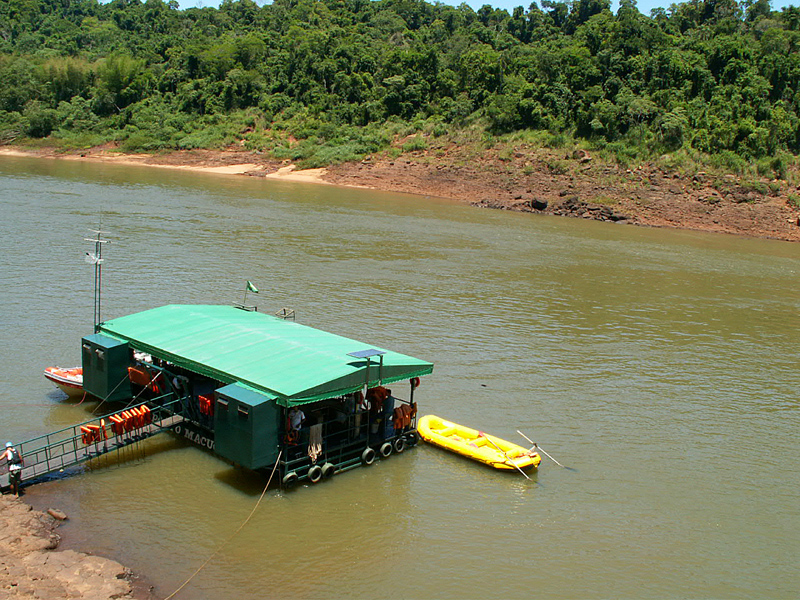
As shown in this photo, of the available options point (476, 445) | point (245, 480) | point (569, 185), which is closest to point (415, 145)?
point (569, 185)

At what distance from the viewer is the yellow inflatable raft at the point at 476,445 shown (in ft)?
49.7

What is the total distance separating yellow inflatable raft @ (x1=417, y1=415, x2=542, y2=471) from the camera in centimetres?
1514

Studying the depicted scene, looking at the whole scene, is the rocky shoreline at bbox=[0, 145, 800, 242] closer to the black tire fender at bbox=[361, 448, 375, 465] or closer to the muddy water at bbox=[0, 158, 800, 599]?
the muddy water at bbox=[0, 158, 800, 599]

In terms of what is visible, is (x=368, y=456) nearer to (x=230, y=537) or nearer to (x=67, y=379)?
(x=230, y=537)

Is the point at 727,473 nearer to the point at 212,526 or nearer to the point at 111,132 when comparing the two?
the point at 212,526

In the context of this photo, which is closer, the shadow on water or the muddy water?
the muddy water

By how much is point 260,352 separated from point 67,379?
494 centimetres

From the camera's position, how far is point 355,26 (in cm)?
10119

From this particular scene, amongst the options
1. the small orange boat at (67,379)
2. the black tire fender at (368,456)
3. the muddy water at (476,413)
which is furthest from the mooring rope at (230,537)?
the small orange boat at (67,379)

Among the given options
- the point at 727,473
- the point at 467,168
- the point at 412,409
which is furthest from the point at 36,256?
the point at 467,168

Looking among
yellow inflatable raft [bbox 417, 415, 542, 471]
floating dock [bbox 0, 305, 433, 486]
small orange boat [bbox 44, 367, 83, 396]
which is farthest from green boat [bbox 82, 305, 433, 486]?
small orange boat [bbox 44, 367, 83, 396]

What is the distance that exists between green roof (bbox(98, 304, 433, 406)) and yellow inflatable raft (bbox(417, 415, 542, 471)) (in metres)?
1.63

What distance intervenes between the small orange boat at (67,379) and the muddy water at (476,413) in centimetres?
34

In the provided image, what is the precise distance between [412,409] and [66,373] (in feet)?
24.3
